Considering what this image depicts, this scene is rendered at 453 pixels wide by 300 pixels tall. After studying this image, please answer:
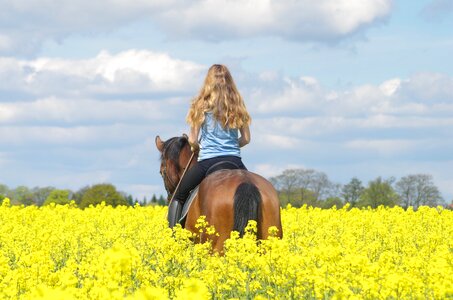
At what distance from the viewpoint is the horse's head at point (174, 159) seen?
31.9ft

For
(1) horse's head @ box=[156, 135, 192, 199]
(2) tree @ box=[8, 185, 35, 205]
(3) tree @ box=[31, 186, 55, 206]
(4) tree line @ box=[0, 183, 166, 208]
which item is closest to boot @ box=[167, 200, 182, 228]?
(1) horse's head @ box=[156, 135, 192, 199]

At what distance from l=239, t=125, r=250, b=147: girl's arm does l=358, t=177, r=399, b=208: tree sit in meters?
52.4

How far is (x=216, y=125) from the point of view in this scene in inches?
356

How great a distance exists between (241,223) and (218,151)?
3.69 feet

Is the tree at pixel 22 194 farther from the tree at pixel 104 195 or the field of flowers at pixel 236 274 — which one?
the field of flowers at pixel 236 274

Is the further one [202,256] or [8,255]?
[8,255]

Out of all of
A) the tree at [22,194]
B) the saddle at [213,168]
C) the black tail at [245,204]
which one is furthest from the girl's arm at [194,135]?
the tree at [22,194]

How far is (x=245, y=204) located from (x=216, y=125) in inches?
48.0

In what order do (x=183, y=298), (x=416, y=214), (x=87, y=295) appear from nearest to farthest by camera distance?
(x=183, y=298) < (x=87, y=295) < (x=416, y=214)

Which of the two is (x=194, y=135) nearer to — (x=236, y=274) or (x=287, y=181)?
(x=236, y=274)

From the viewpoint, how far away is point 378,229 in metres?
12.3

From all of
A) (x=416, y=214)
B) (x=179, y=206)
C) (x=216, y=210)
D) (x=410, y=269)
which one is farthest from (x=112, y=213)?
(x=410, y=269)

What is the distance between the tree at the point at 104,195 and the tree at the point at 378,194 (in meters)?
18.9

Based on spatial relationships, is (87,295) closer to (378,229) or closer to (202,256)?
(202,256)
